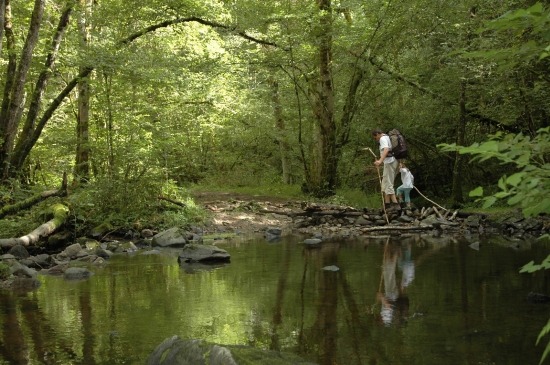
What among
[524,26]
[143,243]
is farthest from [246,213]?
[524,26]

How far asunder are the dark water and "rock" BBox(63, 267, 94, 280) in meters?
0.23

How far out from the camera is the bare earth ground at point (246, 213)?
14234 millimetres

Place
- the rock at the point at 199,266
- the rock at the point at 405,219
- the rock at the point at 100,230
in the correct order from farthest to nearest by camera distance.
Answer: the rock at the point at 405,219 → the rock at the point at 100,230 → the rock at the point at 199,266

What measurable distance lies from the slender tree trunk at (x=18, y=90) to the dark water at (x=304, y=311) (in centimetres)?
687

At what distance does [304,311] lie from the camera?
5.36 meters

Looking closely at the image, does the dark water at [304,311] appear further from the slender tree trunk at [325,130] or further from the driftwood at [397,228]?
the slender tree trunk at [325,130]

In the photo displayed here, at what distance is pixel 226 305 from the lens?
5707mm

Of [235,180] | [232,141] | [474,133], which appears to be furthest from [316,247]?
[232,141]

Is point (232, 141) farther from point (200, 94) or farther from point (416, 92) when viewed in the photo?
point (416, 92)

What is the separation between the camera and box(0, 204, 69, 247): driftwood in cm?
962

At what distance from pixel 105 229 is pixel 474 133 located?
1246 centimetres

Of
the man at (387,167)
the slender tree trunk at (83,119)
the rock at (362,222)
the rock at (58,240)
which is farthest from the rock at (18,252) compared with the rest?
the rock at (362,222)

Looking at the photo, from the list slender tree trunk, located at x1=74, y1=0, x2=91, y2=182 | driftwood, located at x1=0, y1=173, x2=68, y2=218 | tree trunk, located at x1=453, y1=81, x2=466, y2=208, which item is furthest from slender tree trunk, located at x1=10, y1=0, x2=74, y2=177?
tree trunk, located at x1=453, y1=81, x2=466, y2=208

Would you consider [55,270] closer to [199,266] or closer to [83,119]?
[199,266]
